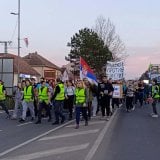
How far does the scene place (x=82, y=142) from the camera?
13.6m

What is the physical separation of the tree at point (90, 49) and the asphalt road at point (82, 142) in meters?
47.4

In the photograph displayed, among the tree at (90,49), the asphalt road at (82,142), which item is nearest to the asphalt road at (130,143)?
the asphalt road at (82,142)

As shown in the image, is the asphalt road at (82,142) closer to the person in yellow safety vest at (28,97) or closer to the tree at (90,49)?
the person in yellow safety vest at (28,97)

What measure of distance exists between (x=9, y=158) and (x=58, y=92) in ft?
28.2

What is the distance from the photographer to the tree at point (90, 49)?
218ft

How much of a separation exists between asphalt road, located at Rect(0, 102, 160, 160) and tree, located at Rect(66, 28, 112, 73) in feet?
156

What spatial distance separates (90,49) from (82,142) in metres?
57.2

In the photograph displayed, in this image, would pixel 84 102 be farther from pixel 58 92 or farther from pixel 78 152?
pixel 78 152

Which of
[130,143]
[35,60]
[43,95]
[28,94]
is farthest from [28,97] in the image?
[35,60]

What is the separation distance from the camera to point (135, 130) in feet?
55.9

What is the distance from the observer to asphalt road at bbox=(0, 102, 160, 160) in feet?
37.3

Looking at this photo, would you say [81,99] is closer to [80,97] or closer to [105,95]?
[80,97]

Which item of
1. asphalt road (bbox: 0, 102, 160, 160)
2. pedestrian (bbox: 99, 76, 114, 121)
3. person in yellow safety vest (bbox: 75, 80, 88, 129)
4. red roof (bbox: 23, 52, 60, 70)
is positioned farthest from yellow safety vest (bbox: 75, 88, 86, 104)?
red roof (bbox: 23, 52, 60, 70)

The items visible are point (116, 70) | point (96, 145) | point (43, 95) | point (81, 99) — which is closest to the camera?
Answer: point (96, 145)
